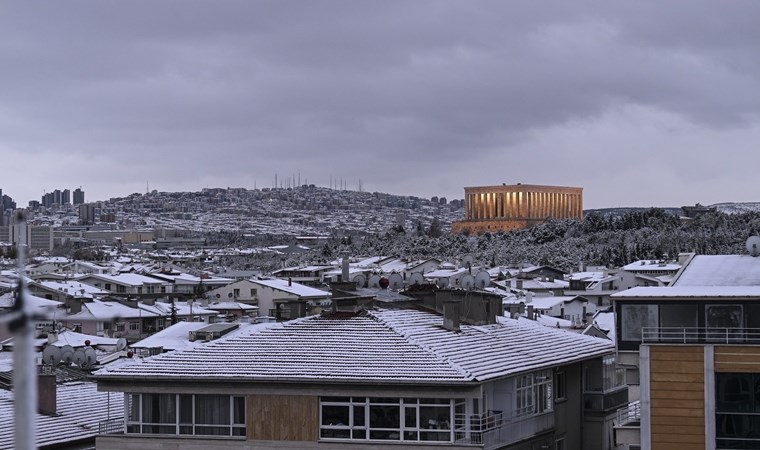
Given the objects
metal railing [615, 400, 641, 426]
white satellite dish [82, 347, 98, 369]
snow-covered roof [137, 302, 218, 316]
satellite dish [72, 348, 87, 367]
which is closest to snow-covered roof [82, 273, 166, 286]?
snow-covered roof [137, 302, 218, 316]

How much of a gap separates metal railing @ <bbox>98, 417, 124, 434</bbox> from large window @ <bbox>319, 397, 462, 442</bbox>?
4.42 metres

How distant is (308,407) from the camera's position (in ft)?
88.1

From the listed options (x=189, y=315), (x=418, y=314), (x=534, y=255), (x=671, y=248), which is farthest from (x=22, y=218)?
(x=534, y=255)

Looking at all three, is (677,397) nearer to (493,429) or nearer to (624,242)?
(493,429)

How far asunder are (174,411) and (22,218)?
66.7 ft

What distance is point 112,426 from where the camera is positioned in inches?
1120

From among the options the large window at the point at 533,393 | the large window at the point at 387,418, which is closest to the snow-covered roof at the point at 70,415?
the large window at the point at 387,418

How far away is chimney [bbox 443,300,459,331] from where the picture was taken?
31.2 metres

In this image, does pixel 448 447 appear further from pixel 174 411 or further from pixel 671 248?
pixel 671 248

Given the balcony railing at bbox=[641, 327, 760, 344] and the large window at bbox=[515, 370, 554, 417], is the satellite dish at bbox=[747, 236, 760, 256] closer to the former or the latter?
the large window at bbox=[515, 370, 554, 417]

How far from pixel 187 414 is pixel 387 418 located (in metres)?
4.04

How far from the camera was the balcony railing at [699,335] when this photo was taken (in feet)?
83.6

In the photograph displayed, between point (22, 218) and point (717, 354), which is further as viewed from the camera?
point (717, 354)

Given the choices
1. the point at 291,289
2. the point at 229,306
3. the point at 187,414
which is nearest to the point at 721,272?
the point at 187,414
